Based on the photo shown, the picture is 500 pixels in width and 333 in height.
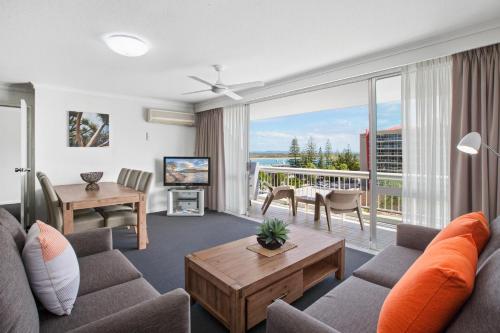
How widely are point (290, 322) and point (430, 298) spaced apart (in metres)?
0.54

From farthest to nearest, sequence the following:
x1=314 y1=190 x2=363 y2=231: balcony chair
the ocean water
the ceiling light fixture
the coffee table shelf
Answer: the ocean water, x1=314 y1=190 x2=363 y2=231: balcony chair, the ceiling light fixture, the coffee table shelf

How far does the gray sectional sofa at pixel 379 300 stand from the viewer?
82 cm

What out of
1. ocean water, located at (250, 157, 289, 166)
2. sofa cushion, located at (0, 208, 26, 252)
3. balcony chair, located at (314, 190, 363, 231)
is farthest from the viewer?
ocean water, located at (250, 157, 289, 166)

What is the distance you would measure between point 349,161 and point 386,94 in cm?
289

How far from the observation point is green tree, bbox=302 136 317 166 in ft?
21.8

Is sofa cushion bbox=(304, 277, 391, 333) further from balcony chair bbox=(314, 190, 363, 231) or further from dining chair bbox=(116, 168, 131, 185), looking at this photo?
dining chair bbox=(116, 168, 131, 185)

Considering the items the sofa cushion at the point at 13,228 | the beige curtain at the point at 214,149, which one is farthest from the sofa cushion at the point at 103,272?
the beige curtain at the point at 214,149

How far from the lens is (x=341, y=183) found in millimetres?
5152

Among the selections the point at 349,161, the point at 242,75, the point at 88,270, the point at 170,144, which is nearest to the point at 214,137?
the point at 170,144

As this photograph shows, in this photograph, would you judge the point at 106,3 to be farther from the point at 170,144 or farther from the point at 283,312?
the point at 170,144

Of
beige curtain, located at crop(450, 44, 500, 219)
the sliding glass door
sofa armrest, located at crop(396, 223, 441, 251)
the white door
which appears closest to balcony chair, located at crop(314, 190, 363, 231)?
the sliding glass door

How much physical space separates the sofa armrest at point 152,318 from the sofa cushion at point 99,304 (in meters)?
0.29

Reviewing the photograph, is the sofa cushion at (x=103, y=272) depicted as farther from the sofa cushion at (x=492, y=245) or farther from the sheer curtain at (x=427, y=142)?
the sheer curtain at (x=427, y=142)

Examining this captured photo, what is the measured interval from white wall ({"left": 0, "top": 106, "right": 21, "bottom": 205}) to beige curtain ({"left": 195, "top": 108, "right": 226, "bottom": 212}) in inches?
120
